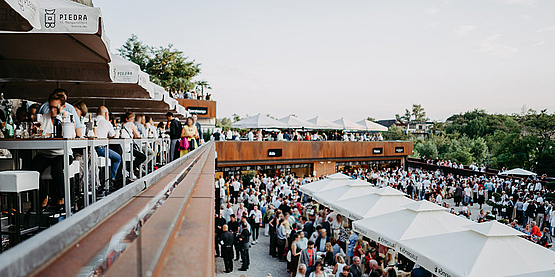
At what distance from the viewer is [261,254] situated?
12.9 meters

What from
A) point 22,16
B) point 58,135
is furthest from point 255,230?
point 22,16

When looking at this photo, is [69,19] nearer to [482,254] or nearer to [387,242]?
[482,254]

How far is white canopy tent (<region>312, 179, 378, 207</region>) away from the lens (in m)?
14.0

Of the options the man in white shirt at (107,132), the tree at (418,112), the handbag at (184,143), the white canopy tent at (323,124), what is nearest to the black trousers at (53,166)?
the man in white shirt at (107,132)

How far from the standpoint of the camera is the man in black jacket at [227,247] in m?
10.9

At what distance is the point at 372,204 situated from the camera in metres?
12.5

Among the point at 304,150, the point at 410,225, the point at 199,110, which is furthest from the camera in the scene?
the point at 199,110

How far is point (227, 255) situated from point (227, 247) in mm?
321

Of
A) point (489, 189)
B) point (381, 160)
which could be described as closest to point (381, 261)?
point (489, 189)

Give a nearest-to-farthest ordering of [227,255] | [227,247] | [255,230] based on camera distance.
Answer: [227,247]
[227,255]
[255,230]

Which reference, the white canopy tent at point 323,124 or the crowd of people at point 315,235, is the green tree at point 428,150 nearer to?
the white canopy tent at point 323,124

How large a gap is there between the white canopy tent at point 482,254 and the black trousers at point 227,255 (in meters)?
5.47

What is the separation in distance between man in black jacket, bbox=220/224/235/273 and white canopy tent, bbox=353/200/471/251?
4042 mm

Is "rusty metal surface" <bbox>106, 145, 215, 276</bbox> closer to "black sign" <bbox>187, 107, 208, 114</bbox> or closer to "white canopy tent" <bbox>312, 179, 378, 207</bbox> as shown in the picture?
"white canopy tent" <bbox>312, 179, 378, 207</bbox>
